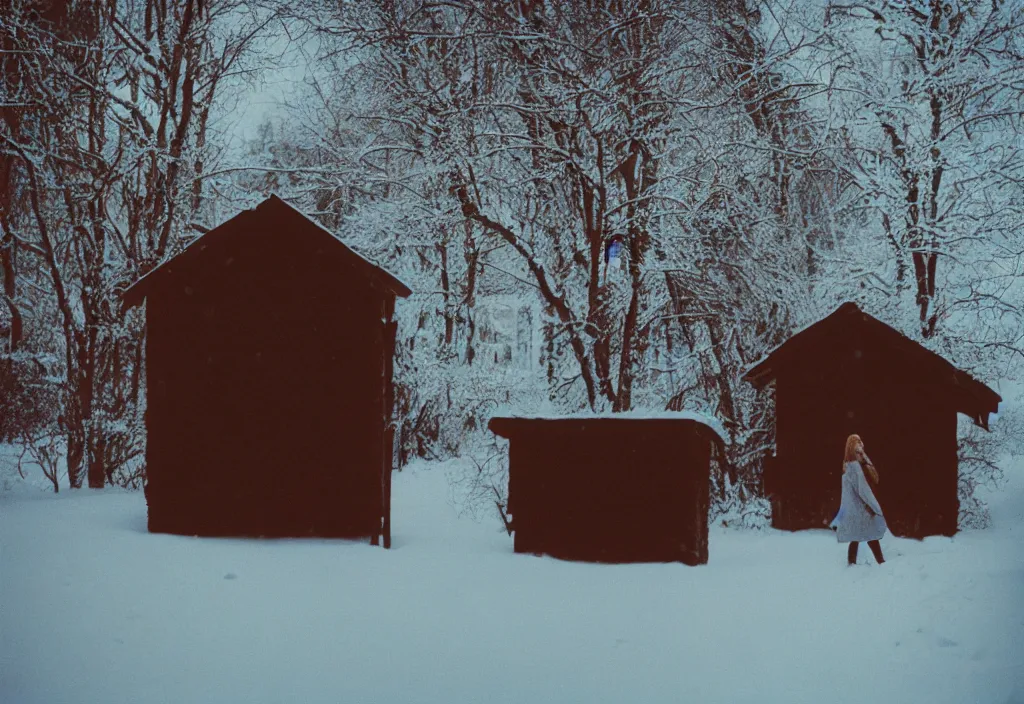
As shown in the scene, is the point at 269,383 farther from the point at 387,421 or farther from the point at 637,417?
the point at 637,417

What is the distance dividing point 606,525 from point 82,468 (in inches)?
503

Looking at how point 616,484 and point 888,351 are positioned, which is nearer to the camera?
point 616,484

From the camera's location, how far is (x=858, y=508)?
1168cm

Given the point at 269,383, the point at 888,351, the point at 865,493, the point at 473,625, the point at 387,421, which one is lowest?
the point at 473,625

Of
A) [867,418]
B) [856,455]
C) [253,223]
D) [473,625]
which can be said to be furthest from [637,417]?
[253,223]

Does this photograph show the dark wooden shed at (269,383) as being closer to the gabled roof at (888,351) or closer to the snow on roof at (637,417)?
the snow on roof at (637,417)

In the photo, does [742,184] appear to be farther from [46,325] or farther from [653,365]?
[46,325]

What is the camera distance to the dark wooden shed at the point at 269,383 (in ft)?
42.0

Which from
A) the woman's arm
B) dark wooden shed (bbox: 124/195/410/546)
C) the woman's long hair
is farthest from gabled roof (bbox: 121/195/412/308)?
the woman's arm

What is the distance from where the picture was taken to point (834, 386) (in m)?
15.6

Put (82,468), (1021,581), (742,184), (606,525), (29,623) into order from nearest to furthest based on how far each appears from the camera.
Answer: (29,623) < (1021,581) < (606,525) < (742,184) < (82,468)

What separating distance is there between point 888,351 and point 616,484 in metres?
5.78

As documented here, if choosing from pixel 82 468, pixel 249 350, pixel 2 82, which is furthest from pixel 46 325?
pixel 249 350

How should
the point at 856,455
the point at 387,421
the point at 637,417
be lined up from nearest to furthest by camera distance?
the point at 856,455
the point at 637,417
the point at 387,421
